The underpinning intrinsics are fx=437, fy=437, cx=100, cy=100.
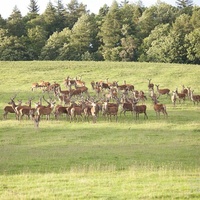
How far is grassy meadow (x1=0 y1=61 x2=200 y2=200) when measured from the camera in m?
11.8

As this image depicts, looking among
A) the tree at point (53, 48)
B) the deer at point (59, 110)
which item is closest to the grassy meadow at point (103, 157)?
the deer at point (59, 110)

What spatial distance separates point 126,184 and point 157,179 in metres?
1.26

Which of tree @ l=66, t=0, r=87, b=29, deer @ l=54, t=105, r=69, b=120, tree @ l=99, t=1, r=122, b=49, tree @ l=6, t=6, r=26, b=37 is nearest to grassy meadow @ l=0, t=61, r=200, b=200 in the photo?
deer @ l=54, t=105, r=69, b=120

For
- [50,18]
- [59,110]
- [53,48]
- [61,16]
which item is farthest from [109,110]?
[61,16]

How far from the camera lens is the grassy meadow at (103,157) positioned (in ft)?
38.6

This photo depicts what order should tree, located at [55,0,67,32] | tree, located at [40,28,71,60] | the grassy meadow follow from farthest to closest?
1. tree, located at [55,0,67,32]
2. tree, located at [40,28,71,60]
3. the grassy meadow

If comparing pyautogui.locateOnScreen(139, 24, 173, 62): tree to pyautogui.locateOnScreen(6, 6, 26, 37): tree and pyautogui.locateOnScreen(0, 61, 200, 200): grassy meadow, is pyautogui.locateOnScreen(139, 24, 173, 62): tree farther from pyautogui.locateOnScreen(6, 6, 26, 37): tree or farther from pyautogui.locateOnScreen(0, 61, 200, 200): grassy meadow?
pyautogui.locateOnScreen(0, 61, 200, 200): grassy meadow

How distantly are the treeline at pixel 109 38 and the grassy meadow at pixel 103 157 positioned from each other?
30065mm

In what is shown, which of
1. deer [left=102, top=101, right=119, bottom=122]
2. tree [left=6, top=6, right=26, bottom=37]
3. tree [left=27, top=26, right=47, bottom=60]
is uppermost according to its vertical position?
tree [left=6, top=6, right=26, bottom=37]

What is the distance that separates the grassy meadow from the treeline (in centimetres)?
3007

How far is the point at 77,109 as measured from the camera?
27.0 meters

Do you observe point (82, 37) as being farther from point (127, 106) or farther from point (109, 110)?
point (109, 110)

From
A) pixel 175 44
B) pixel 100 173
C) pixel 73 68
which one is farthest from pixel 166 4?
pixel 100 173

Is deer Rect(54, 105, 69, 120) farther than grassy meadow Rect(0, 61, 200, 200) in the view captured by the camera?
Yes
